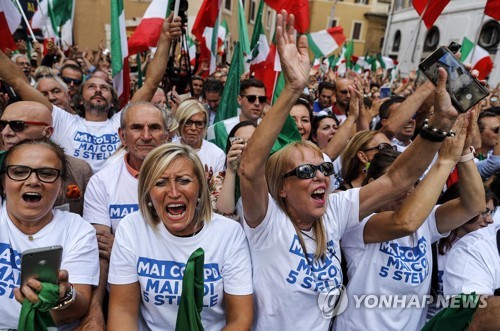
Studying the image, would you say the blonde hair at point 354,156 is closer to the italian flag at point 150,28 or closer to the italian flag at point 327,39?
the italian flag at point 150,28

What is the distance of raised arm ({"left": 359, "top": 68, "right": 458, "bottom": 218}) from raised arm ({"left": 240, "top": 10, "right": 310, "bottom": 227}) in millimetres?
638

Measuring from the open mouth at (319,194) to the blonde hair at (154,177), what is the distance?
54 centimetres

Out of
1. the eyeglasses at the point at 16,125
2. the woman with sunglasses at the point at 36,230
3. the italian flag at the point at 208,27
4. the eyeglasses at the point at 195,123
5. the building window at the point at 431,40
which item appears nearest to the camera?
the woman with sunglasses at the point at 36,230

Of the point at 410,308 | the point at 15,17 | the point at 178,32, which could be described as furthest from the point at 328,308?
the point at 15,17

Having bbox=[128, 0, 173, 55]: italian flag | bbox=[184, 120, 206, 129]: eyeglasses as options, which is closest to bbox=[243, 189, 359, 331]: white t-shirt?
bbox=[184, 120, 206, 129]: eyeglasses

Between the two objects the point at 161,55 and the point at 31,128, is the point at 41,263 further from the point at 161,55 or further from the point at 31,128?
the point at 161,55

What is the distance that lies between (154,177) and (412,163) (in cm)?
132

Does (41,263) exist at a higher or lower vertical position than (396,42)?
lower

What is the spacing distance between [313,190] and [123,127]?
5.31ft

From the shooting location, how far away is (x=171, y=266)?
182 centimetres

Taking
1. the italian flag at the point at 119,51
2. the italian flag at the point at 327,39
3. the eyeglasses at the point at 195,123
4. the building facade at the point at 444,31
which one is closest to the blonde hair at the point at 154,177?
the eyeglasses at the point at 195,123

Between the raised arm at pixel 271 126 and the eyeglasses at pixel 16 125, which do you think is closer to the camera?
the raised arm at pixel 271 126

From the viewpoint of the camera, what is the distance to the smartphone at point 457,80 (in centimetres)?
187

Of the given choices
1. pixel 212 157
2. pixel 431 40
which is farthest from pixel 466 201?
pixel 431 40
